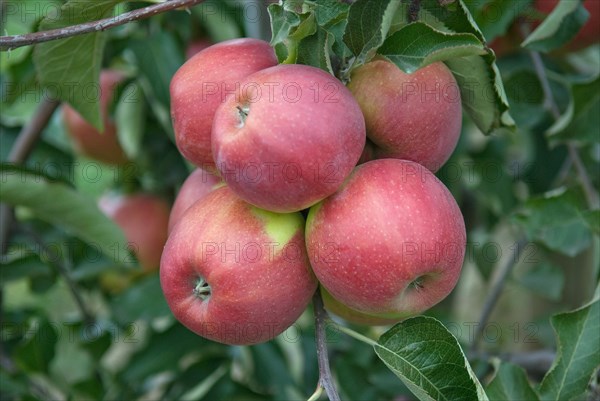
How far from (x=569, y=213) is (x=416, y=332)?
0.46 m

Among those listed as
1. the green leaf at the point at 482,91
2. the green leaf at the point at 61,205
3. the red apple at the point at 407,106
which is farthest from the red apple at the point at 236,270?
the green leaf at the point at 61,205

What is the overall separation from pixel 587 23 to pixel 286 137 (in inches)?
24.7

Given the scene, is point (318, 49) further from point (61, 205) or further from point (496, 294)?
point (496, 294)

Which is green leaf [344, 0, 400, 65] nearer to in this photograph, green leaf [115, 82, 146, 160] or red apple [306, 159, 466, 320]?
red apple [306, 159, 466, 320]

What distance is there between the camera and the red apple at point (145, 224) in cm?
154

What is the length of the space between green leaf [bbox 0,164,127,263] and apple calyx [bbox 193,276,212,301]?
0.44m

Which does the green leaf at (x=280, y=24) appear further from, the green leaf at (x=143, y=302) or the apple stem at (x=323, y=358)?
the green leaf at (x=143, y=302)

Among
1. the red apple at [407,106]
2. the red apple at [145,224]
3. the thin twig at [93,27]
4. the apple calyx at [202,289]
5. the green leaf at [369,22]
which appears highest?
the thin twig at [93,27]

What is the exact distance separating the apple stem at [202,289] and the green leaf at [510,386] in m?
0.37

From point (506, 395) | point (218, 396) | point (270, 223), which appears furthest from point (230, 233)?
point (218, 396)

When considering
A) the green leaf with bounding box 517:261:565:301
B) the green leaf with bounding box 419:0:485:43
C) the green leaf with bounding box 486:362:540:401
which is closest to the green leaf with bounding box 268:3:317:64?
the green leaf with bounding box 419:0:485:43

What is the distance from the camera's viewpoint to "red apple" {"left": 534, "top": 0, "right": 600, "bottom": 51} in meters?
1.04

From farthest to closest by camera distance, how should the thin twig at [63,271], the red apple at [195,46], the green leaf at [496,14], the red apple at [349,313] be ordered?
1. the red apple at [195,46]
2. the thin twig at [63,271]
3. the green leaf at [496,14]
4. the red apple at [349,313]

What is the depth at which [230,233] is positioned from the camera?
72cm
